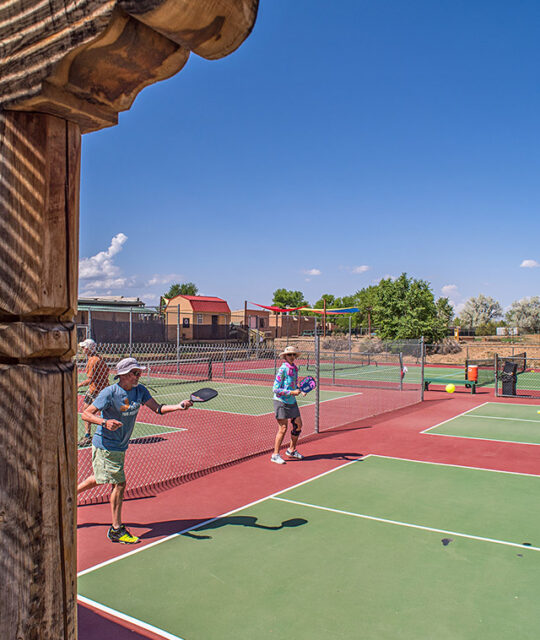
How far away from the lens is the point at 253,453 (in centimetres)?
1019

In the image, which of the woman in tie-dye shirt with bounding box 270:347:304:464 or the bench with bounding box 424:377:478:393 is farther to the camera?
the bench with bounding box 424:377:478:393

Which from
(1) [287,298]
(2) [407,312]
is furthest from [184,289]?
(2) [407,312]

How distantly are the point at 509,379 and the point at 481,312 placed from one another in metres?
111

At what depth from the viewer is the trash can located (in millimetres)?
19391

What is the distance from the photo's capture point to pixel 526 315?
99.8 metres

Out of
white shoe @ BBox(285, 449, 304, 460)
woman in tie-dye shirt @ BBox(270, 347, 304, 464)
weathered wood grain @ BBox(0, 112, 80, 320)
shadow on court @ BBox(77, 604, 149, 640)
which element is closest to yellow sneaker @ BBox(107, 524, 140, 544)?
shadow on court @ BBox(77, 604, 149, 640)

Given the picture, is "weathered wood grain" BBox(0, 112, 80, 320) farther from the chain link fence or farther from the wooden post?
the chain link fence

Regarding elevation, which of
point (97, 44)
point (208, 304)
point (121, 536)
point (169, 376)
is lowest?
point (121, 536)

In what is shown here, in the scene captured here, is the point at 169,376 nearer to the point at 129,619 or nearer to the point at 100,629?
the point at 129,619

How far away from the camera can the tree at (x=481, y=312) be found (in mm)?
121500

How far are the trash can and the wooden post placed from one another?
20115 millimetres

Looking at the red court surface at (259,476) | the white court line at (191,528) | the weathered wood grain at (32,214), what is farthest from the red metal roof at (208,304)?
the weathered wood grain at (32,214)

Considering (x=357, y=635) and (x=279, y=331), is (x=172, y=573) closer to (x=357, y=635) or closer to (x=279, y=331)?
(x=357, y=635)

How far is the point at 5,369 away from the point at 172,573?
4325 millimetres
